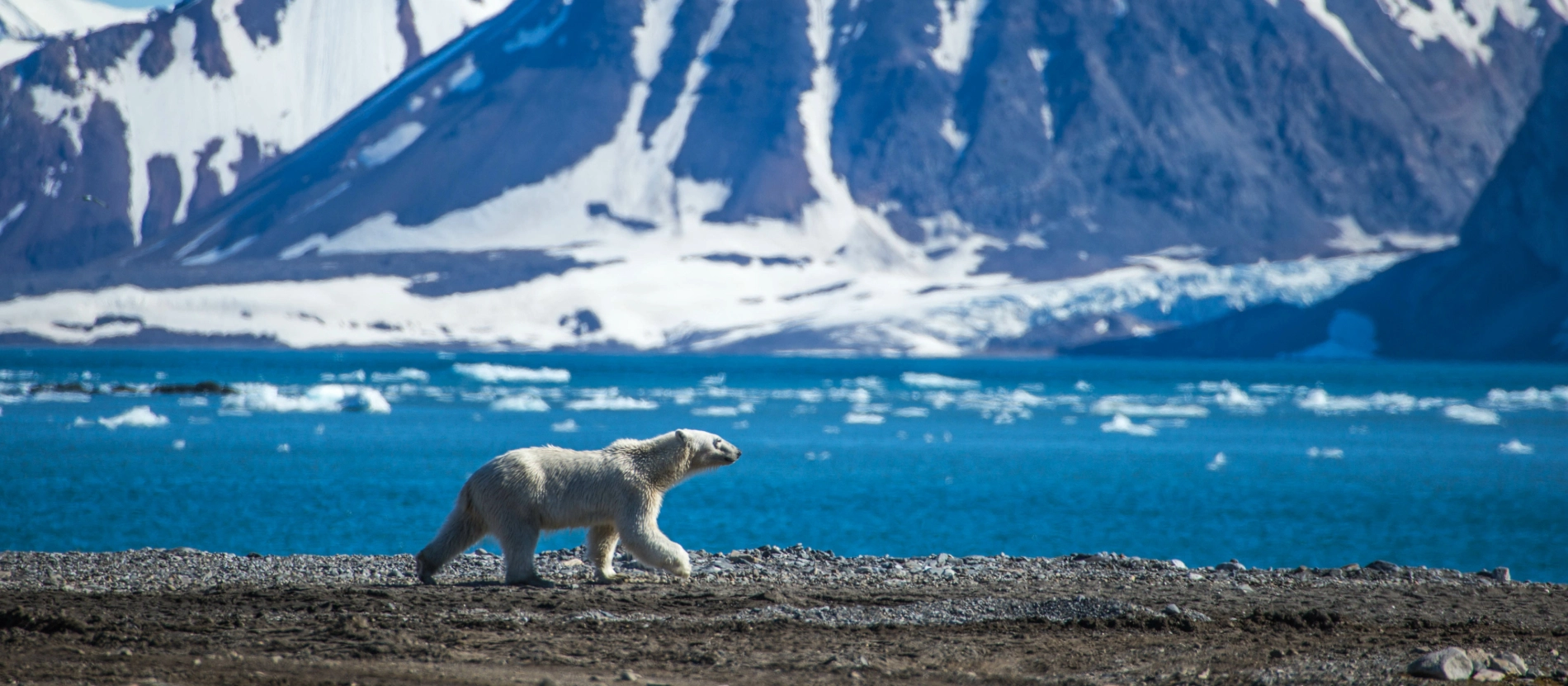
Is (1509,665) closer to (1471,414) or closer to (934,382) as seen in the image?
(1471,414)

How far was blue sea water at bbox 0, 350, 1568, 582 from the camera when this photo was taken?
2603 cm

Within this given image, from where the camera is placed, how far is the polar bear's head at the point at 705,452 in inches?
549

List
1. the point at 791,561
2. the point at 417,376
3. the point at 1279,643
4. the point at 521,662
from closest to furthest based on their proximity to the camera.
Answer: the point at 521,662 < the point at 1279,643 < the point at 791,561 < the point at 417,376

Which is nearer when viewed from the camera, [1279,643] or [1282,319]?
[1279,643]

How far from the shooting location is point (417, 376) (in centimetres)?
9888

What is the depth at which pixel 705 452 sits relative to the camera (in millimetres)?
14125

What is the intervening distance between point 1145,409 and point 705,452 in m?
57.9

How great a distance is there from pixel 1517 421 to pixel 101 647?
6090 centimetres

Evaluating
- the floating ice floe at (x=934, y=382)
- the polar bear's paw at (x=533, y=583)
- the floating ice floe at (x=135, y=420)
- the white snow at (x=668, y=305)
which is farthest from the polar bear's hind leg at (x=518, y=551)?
the white snow at (x=668, y=305)

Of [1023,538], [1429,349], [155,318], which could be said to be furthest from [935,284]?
[1023,538]

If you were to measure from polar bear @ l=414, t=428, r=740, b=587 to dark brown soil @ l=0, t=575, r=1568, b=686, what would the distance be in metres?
0.33

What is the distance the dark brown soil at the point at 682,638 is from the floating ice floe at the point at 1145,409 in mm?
52343

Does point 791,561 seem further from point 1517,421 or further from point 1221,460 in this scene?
point 1517,421

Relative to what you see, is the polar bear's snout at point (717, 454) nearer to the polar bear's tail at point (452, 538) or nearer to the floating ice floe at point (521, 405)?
the polar bear's tail at point (452, 538)
